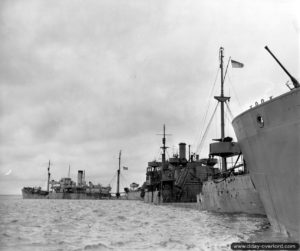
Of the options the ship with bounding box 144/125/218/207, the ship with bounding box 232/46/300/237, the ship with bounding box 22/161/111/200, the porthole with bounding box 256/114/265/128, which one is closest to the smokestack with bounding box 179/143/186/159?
the ship with bounding box 144/125/218/207

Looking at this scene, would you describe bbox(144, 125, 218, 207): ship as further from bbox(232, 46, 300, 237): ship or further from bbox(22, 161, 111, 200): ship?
bbox(22, 161, 111, 200): ship

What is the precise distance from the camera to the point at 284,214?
8.95 metres

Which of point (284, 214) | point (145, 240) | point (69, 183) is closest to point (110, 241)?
point (145, 240)

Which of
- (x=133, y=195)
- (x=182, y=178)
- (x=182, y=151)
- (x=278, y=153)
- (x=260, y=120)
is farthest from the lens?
(x=133, y=195)

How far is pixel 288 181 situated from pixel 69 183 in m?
124

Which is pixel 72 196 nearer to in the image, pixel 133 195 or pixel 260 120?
pixel 133 195

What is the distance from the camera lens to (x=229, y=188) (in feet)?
82.5

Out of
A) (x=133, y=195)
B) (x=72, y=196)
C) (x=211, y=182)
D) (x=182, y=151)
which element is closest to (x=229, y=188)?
(x=211, y=182)

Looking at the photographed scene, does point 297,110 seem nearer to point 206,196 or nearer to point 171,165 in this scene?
point 206,196

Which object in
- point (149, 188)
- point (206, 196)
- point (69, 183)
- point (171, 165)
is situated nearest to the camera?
point (206, 196)

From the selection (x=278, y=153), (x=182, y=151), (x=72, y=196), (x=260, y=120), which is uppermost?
(x=182, y=151)

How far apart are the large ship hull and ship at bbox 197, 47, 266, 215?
22.2ft

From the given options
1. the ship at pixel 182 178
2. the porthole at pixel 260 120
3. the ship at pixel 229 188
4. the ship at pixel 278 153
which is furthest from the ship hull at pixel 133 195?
the porthole at pixel 260 120

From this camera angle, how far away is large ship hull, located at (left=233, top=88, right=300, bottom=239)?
812 cm
